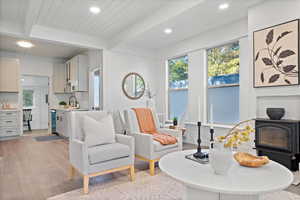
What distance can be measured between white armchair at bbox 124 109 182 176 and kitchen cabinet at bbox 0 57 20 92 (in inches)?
180

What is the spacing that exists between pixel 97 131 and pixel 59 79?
531 centimetres

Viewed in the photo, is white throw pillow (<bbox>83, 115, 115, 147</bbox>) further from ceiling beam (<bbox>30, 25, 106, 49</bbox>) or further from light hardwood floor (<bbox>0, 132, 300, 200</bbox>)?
ceiling beam (<bbox>30, 25, 106, 49</bbox>)

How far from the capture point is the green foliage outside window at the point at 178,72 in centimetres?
512

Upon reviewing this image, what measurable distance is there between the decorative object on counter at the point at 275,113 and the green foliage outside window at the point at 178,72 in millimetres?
2457

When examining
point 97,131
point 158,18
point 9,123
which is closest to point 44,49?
point 9,123

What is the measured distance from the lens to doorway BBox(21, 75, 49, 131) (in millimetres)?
8016

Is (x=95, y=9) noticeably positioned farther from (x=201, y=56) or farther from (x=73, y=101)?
(x=73, y=101)

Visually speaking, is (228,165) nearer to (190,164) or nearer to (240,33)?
(190,164)

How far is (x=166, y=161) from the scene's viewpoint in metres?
1.82

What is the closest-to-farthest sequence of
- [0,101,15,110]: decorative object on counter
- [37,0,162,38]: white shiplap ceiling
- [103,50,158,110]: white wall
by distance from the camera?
[37,0,162,38]: white shiplap ceiling < [103,50,158,110]: white wall < [0,101,15,110]: decorative object on counter

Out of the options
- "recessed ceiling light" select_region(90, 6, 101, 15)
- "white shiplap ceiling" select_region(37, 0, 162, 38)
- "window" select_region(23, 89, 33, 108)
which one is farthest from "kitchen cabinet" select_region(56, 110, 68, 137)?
"recessed ceiling light" select_region(90, 6, 101, 15)

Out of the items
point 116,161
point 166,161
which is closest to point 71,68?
point 116,161

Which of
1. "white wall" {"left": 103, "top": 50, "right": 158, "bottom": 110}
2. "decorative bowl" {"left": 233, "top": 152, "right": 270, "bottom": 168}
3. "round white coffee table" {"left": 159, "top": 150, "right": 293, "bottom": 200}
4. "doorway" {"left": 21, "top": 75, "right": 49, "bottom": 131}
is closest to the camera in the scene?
"round white coffee table" {"left": 159, "top": 150, "right": 293, "bottom": 200}

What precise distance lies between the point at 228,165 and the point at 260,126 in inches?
73.8
